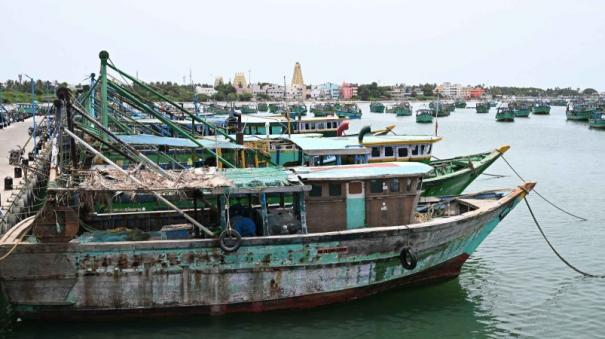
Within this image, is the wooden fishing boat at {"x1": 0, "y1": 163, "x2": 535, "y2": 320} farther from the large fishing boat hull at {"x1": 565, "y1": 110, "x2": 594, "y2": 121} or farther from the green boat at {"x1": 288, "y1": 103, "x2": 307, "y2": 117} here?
the large fishing boat hull at {"x1": 565, "y1": 110, "x2": 594, "y2": 121}

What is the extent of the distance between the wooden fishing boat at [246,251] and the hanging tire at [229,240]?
23 mm

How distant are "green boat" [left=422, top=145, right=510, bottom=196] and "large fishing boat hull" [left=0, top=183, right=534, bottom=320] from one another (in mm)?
8614

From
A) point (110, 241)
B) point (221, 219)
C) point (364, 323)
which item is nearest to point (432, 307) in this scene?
point (364, 323)

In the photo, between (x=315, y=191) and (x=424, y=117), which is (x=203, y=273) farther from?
(x=424, y=117)

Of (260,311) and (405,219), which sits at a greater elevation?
(405,219)

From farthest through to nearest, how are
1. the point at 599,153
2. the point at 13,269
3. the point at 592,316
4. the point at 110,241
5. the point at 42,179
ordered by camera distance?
the point at 599,153 < the point at 42,179 < the point at 592,316 < the point at 110,241 < the point at 13,269

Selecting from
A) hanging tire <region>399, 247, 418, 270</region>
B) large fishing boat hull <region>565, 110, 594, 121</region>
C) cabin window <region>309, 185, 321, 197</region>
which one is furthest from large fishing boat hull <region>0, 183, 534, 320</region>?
large fishing boat hull <region>565, 110, 594, 121</region>

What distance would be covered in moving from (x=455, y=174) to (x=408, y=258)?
34.0ft

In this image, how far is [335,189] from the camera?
559 inches

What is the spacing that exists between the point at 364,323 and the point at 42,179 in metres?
16.3

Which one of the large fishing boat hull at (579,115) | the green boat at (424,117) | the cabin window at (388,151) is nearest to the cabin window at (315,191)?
the cabin window at (388,151)

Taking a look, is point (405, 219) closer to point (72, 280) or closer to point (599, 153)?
point (72, 280)

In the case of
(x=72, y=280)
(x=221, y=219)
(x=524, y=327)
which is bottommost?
(x=524, y=327)

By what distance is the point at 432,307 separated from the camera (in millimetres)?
14672
